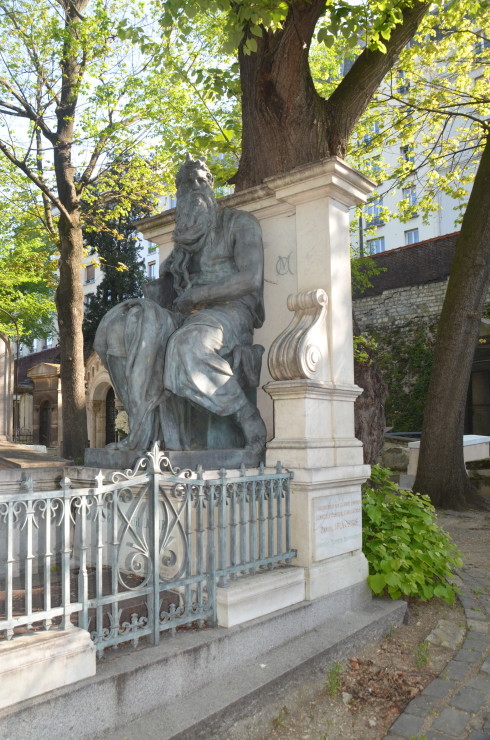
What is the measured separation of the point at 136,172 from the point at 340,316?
1061 centimetres

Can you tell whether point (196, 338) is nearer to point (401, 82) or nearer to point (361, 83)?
point (361, 83)

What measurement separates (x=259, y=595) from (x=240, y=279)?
80.4 inches

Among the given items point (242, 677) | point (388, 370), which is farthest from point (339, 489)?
point (388, 370)

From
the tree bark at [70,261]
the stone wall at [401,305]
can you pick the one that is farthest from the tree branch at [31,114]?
the stone wall at [401,305]

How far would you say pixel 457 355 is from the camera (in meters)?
9.54

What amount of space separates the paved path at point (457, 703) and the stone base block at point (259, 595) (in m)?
0.82

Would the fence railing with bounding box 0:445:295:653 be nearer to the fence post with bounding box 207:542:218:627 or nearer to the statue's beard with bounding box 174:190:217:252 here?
the fence post with bounding box 207:542:218:627

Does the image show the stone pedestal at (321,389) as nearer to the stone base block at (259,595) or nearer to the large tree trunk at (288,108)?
the stone base block at (259,595)

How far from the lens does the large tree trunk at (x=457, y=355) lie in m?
9.46

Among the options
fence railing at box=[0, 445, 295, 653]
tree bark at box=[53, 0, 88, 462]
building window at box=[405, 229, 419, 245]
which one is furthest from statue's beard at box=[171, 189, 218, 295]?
building window at box=[405, 229, 419, 245]

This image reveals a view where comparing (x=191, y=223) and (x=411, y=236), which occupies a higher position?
(x=411, y=236)

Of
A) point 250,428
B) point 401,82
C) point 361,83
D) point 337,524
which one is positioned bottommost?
point 337,524

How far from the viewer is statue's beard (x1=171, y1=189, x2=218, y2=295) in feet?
14.2

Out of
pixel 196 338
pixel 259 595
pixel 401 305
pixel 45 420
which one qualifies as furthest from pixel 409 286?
pixel 259 595
